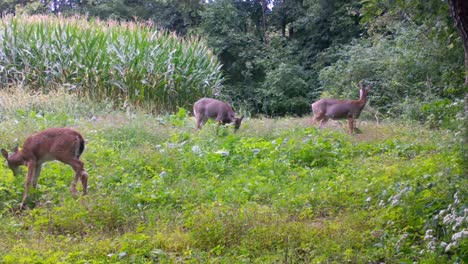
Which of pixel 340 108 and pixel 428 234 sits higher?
pixel 428 234

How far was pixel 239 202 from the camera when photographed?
313 inches

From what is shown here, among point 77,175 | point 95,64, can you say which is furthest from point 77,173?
point 95,64

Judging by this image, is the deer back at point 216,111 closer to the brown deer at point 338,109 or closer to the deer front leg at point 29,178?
the brown deer at point 338,109

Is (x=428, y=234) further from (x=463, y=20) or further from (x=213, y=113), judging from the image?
(x=213, y=113)

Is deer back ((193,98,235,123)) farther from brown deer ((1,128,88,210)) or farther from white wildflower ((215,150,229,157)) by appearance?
brown deer ((1,128,88,210))

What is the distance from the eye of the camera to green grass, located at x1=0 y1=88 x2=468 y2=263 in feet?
20.3

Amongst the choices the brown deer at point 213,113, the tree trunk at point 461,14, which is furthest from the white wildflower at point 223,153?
the tree trunk at point 461,14

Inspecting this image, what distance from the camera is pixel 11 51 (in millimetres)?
17359

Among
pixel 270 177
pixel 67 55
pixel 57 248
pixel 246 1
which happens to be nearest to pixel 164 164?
pixel 270 177

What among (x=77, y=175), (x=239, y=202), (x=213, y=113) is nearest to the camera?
(x=239, y=202)

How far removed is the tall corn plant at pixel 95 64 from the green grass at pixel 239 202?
16.3ft

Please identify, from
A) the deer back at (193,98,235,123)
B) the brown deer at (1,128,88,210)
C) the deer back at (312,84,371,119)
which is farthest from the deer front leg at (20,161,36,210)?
the deer back at (312,84,371,119)

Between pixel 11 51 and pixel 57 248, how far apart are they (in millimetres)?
12146

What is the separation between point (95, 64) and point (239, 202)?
33.9 ft
